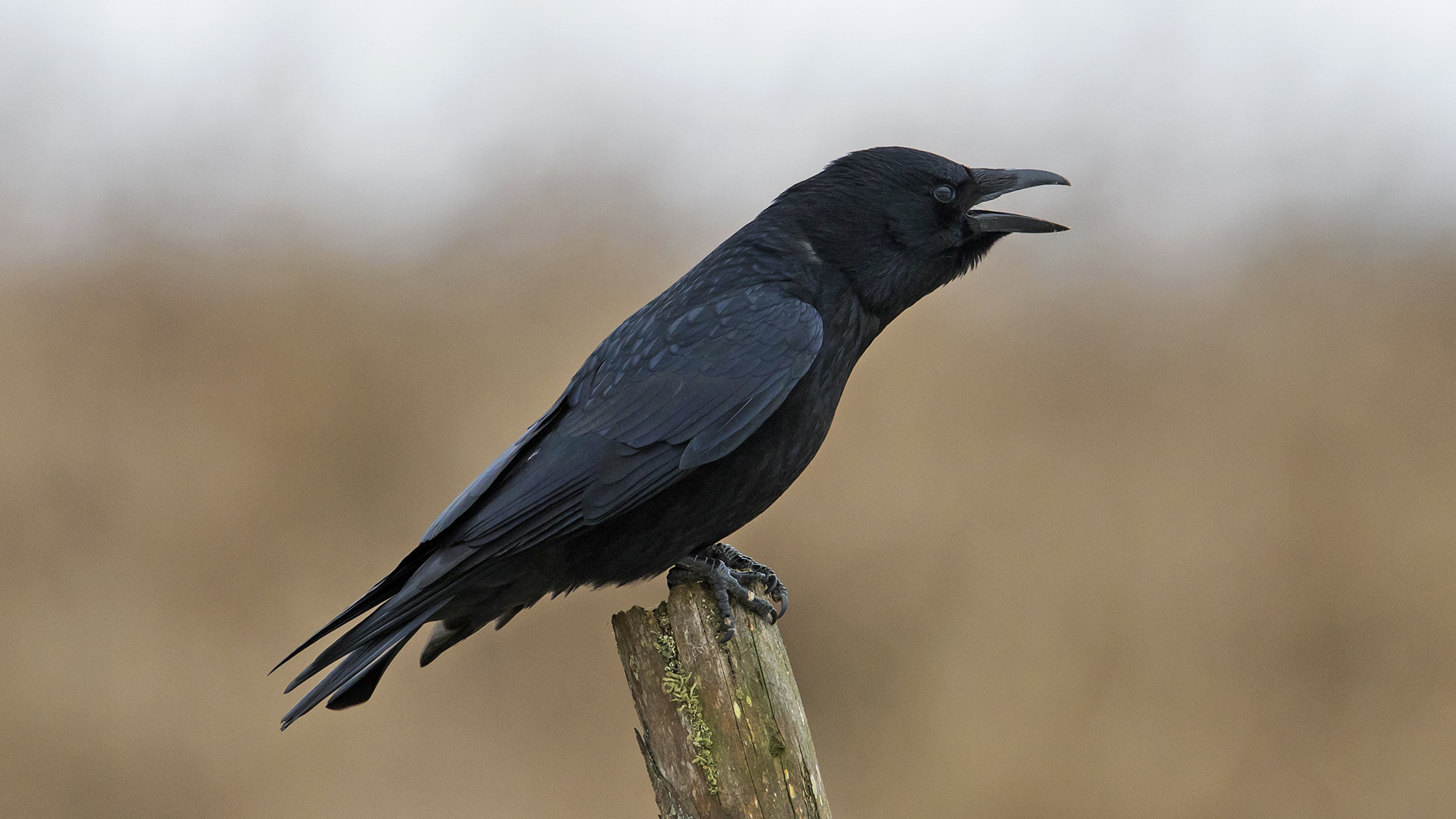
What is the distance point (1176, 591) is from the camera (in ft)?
20.7

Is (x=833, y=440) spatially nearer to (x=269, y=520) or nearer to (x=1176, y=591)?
(x=1176, y=591)

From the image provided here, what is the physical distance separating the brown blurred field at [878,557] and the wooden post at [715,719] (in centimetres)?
342

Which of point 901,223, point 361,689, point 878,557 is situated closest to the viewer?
point 361,689

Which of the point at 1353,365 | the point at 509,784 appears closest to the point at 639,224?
the point at 509,784

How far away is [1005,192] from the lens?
12.1 feet

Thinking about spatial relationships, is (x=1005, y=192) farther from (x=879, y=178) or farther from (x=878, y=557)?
(x=878, y=557)

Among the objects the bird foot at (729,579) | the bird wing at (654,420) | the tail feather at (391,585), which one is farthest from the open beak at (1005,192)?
the tail feather at (391,585)

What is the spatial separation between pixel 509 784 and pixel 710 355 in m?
4.12

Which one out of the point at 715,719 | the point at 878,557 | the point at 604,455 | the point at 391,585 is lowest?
the point at 715,719

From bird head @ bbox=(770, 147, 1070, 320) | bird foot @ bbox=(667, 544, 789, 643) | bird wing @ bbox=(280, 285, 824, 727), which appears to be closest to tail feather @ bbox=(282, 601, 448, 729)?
bird wing @ bbox=(280, 285, 824, 727)

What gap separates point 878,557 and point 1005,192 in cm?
318

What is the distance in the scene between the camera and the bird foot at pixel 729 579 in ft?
9.23

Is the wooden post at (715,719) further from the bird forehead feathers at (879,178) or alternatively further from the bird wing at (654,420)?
the bird forehead feathers at (879,178)

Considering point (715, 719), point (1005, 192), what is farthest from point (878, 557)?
point (715, 719)
